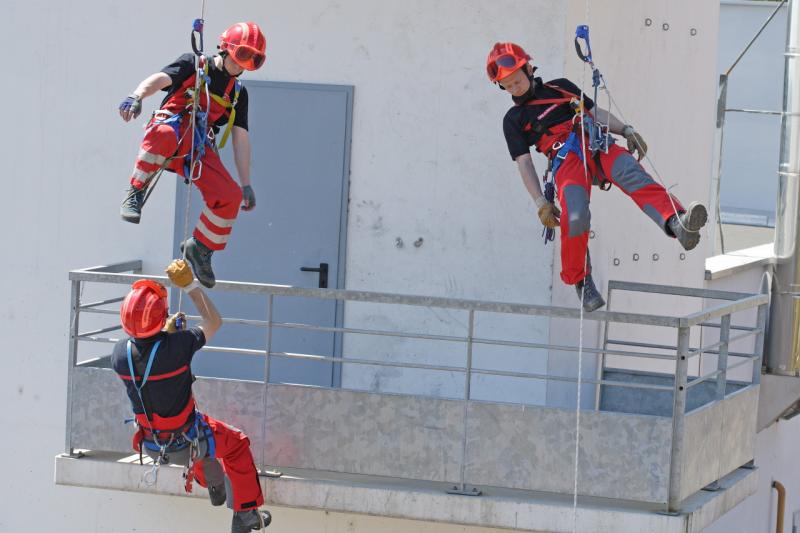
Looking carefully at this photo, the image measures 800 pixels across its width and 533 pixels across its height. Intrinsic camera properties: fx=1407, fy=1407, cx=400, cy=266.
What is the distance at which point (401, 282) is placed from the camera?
9.90m

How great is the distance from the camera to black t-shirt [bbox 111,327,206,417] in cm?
802

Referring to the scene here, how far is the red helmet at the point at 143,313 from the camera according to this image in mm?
7945

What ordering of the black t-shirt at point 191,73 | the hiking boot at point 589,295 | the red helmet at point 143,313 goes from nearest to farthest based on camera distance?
the red helmet at point 143,313 → the black t-shirt at point 191,73 → the hiking boot at point 589,295

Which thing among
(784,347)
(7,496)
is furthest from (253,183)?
(784,347)

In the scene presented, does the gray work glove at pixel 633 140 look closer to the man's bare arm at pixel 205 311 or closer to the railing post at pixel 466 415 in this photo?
the railing post at pixel 466 415

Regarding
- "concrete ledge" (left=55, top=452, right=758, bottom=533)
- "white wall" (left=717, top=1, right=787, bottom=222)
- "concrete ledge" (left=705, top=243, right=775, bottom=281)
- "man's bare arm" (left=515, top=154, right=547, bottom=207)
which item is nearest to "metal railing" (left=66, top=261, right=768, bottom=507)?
"concrete ledge" (left=55, top=452, right=758, bottom=533)

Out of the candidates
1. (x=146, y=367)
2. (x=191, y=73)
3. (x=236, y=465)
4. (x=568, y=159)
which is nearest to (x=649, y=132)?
(x=568, y=159)

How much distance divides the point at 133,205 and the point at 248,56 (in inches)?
42.5

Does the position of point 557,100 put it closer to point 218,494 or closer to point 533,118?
point 533,118

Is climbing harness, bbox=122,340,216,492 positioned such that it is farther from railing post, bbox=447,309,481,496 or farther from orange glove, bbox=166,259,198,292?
railing post, bbox=447,309,481,496

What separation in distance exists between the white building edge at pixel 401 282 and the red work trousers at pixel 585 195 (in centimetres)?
37

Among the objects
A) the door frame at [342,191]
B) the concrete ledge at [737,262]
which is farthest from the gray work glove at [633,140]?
the concrete ledge at [737,262]

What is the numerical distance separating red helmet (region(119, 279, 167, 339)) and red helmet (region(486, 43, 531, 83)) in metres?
2.35

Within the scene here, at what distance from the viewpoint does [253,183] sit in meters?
9.99
